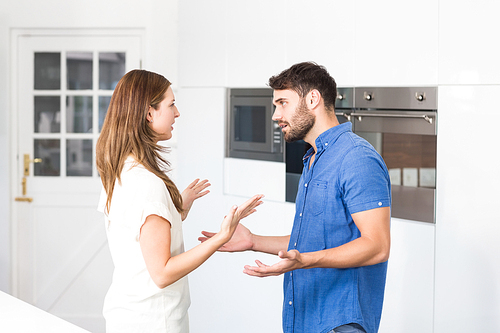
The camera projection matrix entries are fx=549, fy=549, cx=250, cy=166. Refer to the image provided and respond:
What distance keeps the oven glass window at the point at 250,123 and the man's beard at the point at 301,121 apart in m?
1.35

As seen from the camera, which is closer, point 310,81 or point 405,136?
point 310,81

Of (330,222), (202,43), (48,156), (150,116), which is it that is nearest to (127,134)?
Result: (150,116)

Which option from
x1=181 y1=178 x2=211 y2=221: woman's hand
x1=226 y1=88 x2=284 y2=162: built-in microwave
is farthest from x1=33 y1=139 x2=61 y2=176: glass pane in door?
x1=181 y1=178 x2=211 y2=221: woman's hand

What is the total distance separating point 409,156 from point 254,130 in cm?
97

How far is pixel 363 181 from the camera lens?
1.54 metres

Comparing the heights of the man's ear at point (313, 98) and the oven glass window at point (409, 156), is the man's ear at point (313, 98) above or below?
above

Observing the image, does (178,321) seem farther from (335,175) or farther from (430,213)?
(430,213)

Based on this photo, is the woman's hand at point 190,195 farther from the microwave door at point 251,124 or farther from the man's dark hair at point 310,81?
the microwave door at point 251,124

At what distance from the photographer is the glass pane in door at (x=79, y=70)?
12.9 feet

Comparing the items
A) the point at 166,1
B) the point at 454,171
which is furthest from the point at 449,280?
the point at 166,1

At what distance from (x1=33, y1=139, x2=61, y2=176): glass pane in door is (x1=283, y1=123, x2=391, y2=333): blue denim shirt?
2.70m

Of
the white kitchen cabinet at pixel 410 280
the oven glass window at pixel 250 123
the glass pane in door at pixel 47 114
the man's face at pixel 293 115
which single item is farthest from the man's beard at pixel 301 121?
the glass pane in door at pixel 47 114

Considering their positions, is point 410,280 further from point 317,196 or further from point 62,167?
point 62,167

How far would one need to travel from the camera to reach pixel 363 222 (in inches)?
60.3
